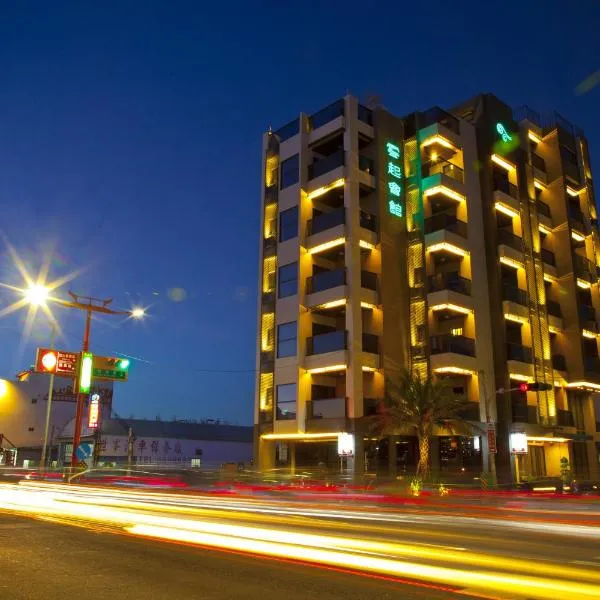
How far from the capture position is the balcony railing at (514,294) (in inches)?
1837

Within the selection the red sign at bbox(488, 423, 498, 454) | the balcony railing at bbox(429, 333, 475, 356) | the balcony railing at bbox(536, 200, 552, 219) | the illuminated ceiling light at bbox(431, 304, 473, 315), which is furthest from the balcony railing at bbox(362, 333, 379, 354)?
the balcony railing at bbox(536, 200, 552, 219)

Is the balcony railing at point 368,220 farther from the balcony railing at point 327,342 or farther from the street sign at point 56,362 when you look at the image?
the street sign at point 56,362

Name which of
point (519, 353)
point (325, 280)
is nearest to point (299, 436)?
point (325, 280)

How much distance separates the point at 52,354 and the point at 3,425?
5003 cm

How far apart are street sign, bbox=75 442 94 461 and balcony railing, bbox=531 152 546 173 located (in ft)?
142

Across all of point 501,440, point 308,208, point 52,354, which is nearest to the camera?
point 52,354

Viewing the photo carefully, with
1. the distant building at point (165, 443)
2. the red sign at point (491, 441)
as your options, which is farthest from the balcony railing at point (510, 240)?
the distant building at point (165, 443)

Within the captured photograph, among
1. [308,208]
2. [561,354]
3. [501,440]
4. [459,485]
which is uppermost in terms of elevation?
[308,208]

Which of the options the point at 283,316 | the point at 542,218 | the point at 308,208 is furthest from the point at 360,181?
the point at 542,218

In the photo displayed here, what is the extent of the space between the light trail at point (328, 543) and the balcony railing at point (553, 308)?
36937 mm

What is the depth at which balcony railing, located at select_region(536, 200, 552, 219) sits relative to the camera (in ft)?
177

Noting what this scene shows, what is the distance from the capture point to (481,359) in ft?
144

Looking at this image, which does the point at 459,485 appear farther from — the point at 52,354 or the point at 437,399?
the point at 52,354

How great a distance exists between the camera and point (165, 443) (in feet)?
221
